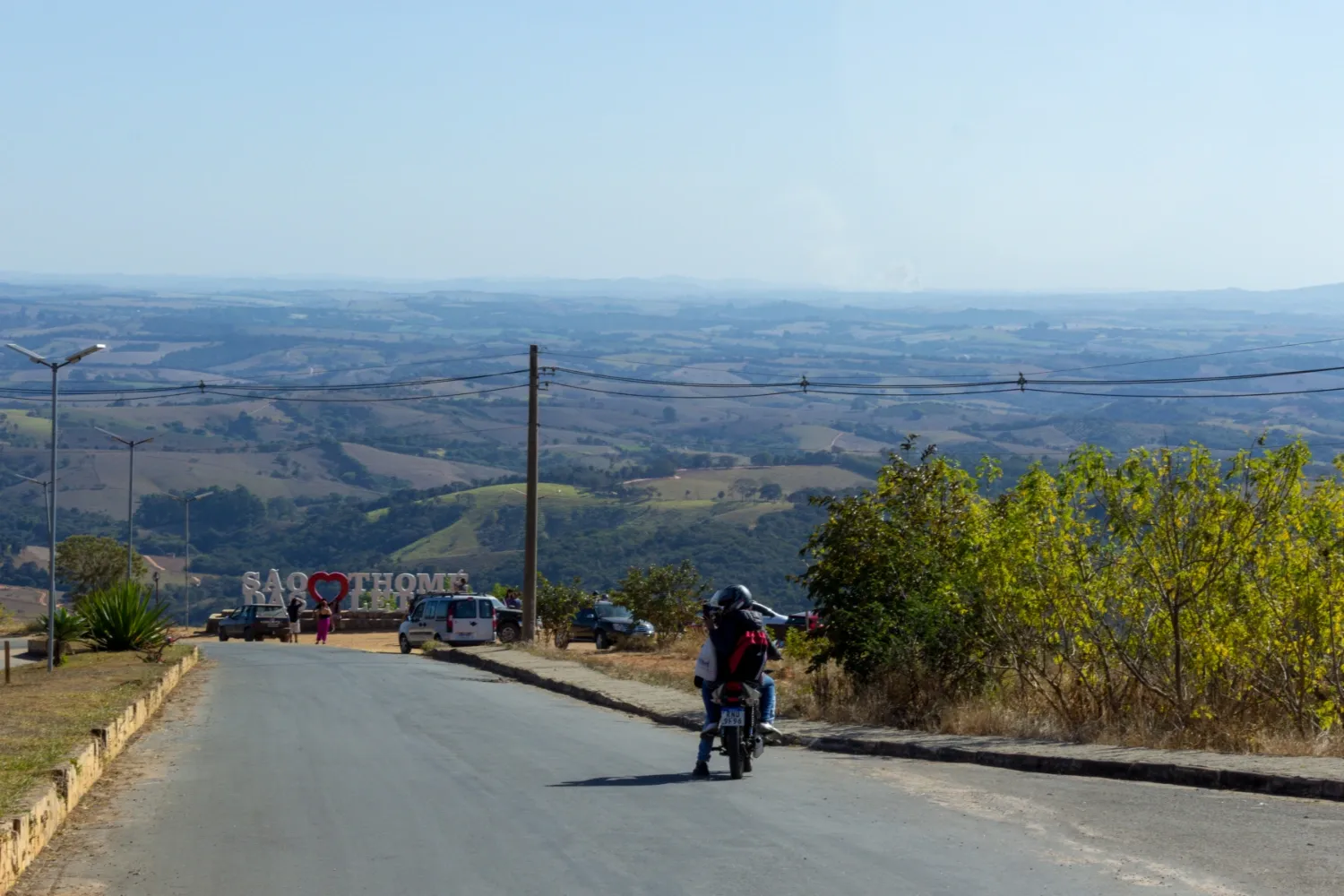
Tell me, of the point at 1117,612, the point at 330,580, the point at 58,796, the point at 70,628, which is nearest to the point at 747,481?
the point at 330,580

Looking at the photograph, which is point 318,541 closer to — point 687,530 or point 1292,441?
point 687,530

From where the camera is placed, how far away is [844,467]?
543ft

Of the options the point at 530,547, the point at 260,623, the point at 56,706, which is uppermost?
the point at 56,706

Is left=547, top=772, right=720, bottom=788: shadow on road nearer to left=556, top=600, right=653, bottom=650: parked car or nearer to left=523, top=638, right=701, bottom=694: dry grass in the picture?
left=523, top=638, right=701, bottom=694: dry grass

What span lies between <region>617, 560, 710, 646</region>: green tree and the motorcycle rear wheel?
29561 millimetres

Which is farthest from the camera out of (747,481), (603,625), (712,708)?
(747,481)

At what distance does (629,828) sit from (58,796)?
3942 mm

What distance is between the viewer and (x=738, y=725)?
12.7 m

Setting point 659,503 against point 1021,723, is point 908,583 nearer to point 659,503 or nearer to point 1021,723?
point 1021,723

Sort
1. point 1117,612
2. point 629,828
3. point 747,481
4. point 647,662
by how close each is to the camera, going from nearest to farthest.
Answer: point 629,828, point 1117,612, point 647,662, point 747,481

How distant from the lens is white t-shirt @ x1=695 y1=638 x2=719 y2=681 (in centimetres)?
1320

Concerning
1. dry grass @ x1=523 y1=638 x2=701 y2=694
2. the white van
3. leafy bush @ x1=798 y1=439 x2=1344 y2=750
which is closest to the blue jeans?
leafy bush @ x1=798 y1=439 x2=1344 y2=750

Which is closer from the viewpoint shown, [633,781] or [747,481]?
[633,781]

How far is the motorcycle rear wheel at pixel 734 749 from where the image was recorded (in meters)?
12.6
